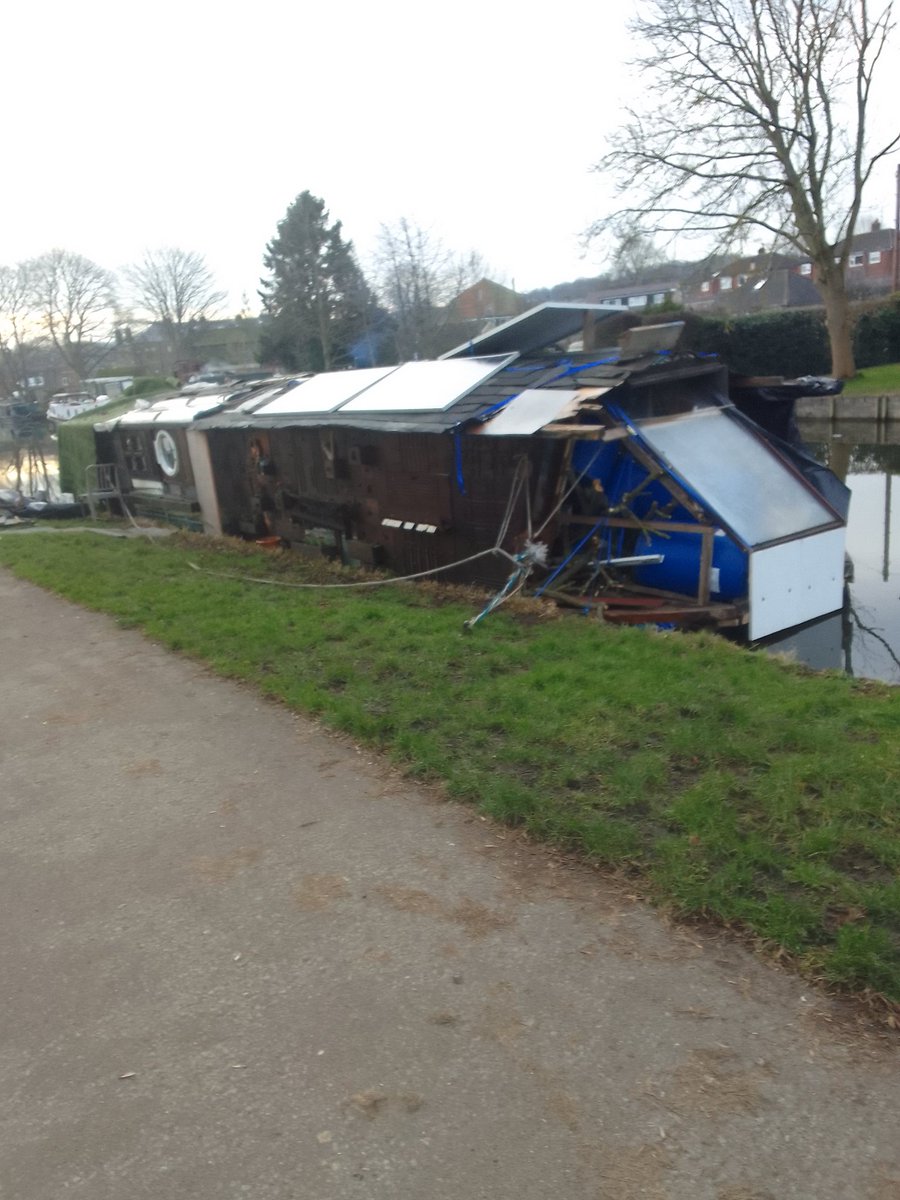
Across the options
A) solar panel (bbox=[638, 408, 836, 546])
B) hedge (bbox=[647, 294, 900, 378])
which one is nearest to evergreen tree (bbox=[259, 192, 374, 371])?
hedge (bbox=[647, 294, 900, 378])

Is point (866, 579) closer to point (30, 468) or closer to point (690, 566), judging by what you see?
point (690, 566)

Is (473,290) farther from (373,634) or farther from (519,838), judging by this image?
(519,838)

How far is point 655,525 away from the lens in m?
8.34

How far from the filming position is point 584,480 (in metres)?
8.86

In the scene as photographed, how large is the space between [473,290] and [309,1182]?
47.4 m

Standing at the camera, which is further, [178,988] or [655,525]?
[655,525]

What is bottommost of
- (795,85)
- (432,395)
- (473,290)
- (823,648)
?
(823,648)

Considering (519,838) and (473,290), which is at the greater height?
(473,290)

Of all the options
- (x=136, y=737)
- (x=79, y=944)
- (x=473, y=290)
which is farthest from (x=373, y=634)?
(x=473, y=290)

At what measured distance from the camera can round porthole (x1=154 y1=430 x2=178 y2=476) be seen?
15.7 m

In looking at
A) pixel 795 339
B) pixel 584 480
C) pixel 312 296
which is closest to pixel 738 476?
pixel 584 480

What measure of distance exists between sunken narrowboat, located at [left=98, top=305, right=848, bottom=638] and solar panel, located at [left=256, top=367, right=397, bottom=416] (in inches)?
2.9

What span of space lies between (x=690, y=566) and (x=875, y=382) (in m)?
22.9

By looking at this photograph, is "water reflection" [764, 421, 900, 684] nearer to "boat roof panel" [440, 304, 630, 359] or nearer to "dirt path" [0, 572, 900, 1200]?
"boat roof panel" [440, 304, 630, 359]
